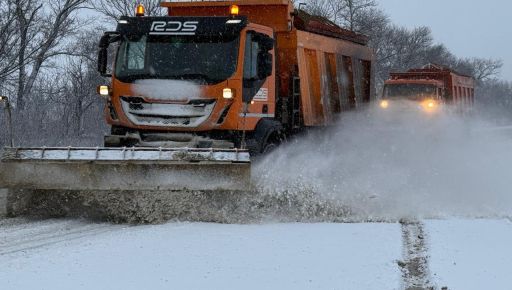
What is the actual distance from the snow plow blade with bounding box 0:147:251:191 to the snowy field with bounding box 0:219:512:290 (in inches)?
19.7

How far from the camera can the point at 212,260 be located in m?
6.18

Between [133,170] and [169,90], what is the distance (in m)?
1.52

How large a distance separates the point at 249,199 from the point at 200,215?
660 millimetres

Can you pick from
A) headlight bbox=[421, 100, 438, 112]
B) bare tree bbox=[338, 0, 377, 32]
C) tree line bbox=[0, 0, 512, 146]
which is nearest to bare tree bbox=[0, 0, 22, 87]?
tree line bbox=[0, 0, 512, 146]

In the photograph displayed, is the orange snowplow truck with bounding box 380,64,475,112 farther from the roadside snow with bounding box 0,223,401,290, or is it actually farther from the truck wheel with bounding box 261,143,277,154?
the roadside snow with bounding box 0,223,401,290

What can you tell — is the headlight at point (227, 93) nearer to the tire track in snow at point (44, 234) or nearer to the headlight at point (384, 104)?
the tire track in snow at point (44, 234)

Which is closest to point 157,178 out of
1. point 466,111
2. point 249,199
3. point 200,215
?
point 200,215

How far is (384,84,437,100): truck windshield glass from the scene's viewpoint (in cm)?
2028

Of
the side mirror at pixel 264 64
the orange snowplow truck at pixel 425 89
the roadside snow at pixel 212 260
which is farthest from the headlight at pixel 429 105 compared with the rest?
the roadside snow at pixel 212 260

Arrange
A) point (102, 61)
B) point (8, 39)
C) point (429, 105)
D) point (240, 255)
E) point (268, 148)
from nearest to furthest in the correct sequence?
point (240, 255) → point (102, 61) → point (268, 148) → point (8, 39) → point (429, 105)

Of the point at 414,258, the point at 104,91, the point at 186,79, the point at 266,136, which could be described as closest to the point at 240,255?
the point at 414,258

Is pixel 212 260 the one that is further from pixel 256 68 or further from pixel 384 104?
pixel 384 104

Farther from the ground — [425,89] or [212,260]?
[425,89]

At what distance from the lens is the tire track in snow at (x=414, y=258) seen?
5617 millimetres
